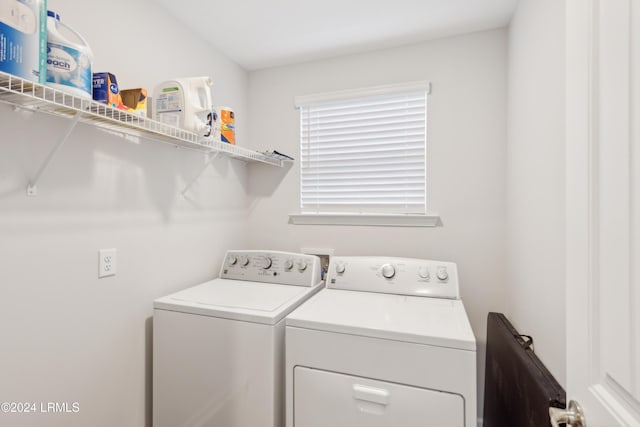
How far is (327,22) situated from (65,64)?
130 cm

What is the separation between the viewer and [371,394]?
3.97 ft

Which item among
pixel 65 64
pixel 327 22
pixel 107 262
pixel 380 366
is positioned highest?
pixel 327 22

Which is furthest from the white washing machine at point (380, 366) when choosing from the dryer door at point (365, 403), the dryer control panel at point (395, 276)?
the dryer control panel at point (395, 276)

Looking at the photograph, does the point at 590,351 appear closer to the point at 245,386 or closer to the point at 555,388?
the point at 555,388

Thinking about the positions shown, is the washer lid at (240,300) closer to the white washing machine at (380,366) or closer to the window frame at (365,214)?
the white washing machine at (380,366)

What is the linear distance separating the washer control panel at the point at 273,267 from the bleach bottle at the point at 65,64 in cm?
122

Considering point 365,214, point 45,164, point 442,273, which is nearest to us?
point 45,164

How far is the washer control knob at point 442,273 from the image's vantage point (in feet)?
5.61

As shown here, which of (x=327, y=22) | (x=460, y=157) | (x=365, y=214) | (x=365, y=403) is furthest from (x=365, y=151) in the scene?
(x=365, y=403)

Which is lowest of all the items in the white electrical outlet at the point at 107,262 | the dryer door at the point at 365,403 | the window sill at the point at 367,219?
the dryer door at the point at 365,403

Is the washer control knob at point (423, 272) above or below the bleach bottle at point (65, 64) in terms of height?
below

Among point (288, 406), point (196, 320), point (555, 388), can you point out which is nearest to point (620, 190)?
point (555, 388)

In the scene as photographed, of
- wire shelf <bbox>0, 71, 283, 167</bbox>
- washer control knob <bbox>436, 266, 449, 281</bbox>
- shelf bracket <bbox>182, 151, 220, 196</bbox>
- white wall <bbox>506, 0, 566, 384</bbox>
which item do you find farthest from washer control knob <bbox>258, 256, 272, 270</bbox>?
white wall <bbox>506, 0, 566, 384</bbox>

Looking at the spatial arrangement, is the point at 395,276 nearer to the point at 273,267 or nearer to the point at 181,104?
the point at 273,267
